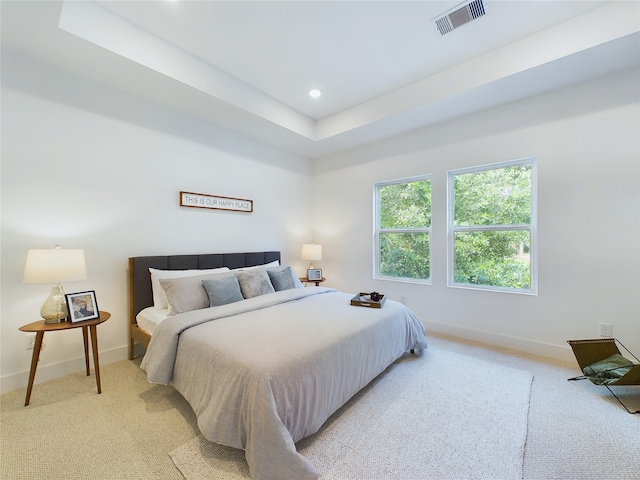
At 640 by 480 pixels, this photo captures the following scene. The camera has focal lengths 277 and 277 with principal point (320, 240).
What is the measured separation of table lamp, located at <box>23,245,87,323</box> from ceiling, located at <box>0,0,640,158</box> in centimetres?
163

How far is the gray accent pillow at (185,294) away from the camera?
8.23 ft

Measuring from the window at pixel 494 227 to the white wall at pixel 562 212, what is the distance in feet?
0.37

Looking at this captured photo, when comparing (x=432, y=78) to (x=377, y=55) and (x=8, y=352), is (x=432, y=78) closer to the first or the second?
(x=377, y=55)

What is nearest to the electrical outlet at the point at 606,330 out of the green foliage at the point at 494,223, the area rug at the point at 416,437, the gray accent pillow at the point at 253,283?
the green foliage at the point at 494,223

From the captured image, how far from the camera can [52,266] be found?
6.79ft

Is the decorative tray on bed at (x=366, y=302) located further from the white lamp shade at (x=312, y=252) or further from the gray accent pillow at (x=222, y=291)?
the white lamp shade at (x=312, y=252)

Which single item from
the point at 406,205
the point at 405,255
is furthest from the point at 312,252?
the point at 406,205

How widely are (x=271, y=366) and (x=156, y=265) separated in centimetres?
209

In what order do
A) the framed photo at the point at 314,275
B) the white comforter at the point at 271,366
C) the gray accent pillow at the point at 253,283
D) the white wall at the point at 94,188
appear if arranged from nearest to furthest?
the white comforter at the point at 271,366
the white wall at the point at 94,188
the gray accent pillow at the point at 253,283
the framed photo at the point at 314,275

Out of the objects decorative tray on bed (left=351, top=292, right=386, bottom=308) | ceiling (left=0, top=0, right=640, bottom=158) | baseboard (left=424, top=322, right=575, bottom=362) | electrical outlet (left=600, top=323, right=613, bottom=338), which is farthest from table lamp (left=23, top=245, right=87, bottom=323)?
electrical outlet (left=600, top=323, right=613, bottom=338)

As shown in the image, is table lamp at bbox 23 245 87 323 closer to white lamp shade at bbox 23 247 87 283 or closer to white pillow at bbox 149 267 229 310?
white lamp shade at bbox 23 247 87 283

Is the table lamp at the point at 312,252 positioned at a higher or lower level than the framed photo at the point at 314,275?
higher

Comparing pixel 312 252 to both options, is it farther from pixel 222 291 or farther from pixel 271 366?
pixel 271 366

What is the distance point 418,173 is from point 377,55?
1.60m
